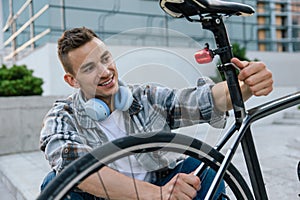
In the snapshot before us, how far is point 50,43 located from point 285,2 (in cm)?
489

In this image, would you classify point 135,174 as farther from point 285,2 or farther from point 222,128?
point 285,2

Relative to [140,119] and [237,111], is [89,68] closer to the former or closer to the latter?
[140,119]

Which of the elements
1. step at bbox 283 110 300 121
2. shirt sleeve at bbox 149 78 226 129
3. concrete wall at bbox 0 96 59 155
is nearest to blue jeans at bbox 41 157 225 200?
shirt sleeve at bbox 149 78 226 129

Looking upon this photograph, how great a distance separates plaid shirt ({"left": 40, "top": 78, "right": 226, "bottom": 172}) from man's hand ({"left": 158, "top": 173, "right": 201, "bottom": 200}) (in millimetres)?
61

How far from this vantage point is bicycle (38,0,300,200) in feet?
2.16

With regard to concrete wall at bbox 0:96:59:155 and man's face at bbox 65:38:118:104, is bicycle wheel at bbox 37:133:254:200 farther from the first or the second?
concrete wall at bbox 0:96:59:155

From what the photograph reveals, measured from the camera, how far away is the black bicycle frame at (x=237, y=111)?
808 mm

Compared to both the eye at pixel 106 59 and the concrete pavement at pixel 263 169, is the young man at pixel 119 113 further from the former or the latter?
the concrete pavement at pixel 263 169

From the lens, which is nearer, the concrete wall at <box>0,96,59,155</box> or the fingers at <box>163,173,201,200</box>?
the fingers at <box>163,173,201,200</box>

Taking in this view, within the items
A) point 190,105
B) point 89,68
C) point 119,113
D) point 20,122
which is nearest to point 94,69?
point 89,68

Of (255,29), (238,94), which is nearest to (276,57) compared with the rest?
(255,29)

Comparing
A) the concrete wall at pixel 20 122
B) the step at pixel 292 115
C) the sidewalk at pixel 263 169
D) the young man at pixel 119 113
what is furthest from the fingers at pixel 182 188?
the step at pixel 292 115

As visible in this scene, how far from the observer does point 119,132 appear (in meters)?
0.86

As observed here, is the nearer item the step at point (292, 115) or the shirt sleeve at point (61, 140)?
the shirt sleeve at point (61, 140)
